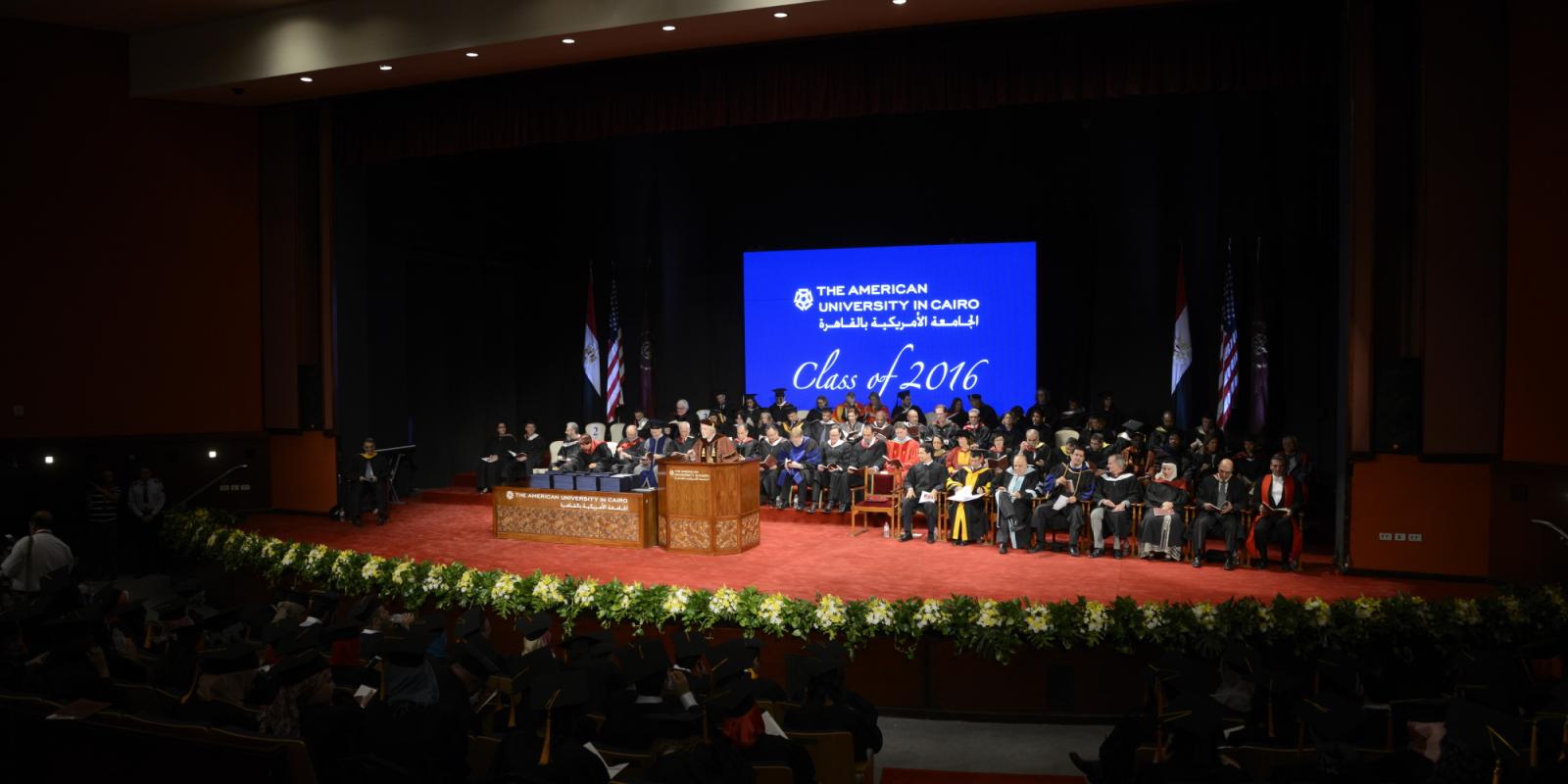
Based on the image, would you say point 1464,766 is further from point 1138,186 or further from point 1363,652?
point 1138,186

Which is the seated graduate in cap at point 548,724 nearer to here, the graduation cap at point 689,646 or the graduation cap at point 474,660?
the graduation cap at point 474,660

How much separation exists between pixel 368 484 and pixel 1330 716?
11.8 m

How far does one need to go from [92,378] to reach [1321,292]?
15908 mm

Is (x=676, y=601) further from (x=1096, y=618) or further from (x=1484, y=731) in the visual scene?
(x=1484, y=731)

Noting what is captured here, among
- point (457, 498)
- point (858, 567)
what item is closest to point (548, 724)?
point (858, 567)

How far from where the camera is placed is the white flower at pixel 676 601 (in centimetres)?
809

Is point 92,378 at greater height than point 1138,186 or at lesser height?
lesser

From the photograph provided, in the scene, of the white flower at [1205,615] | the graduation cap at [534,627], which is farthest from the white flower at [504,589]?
the white flower at [1205,615]

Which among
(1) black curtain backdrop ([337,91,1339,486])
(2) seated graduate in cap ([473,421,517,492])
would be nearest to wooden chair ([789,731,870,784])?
(1) black curtain backdrop ([337,91,1339,486])

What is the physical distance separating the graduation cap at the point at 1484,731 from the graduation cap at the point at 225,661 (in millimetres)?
6110

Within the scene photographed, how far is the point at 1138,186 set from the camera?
1453 centimetres

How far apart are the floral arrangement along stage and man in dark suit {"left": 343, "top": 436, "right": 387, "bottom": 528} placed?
5601 millimetres

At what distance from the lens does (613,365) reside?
1681cm

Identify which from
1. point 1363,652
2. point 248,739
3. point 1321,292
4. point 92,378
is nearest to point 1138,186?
point 1321,292
